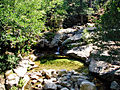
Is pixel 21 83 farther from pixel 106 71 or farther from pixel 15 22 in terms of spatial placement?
pixel 106 71

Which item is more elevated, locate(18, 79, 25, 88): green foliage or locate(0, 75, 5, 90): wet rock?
locate(0, 75, 5, 90): wet rock

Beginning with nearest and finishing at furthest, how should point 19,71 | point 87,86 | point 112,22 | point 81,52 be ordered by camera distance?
1. point 112,22
2. point 87,86
3. point 19,71
4. point 81,52

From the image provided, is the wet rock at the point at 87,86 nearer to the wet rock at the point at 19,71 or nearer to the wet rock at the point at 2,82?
the wet rock at the point at 19,71

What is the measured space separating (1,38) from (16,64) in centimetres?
240

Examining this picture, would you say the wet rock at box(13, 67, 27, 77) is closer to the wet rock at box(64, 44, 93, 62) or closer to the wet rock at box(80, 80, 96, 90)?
the wet rock at box(80, 80, 96, 90)

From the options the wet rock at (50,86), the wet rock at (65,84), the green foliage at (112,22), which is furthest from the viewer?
the wet rock at (65,84)

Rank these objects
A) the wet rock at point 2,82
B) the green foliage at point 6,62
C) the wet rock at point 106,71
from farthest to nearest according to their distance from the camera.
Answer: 1. the green foliage at point 6,62
2. the wet rock at point 2,82
3. the wet rock at point 106,71

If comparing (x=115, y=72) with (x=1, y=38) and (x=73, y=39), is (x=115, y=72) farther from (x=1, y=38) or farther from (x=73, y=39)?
(x=73, y=39)

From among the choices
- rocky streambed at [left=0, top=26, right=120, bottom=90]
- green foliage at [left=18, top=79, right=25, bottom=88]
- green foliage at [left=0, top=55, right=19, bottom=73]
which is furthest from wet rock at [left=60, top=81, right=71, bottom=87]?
green foliage at [left=0, top=55, right=19, bottom=73]

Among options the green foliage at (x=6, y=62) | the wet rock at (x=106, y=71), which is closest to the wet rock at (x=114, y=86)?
the wet rock at (x=106, y=71)

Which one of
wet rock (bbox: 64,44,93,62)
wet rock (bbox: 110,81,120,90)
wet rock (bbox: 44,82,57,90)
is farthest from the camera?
wet rock (bbox: 64,44,93,62)

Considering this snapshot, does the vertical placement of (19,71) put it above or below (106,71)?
below

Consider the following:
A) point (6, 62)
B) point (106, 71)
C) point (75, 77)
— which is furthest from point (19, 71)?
point (106, 71)

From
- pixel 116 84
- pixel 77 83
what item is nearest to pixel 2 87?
pixel 77 83
